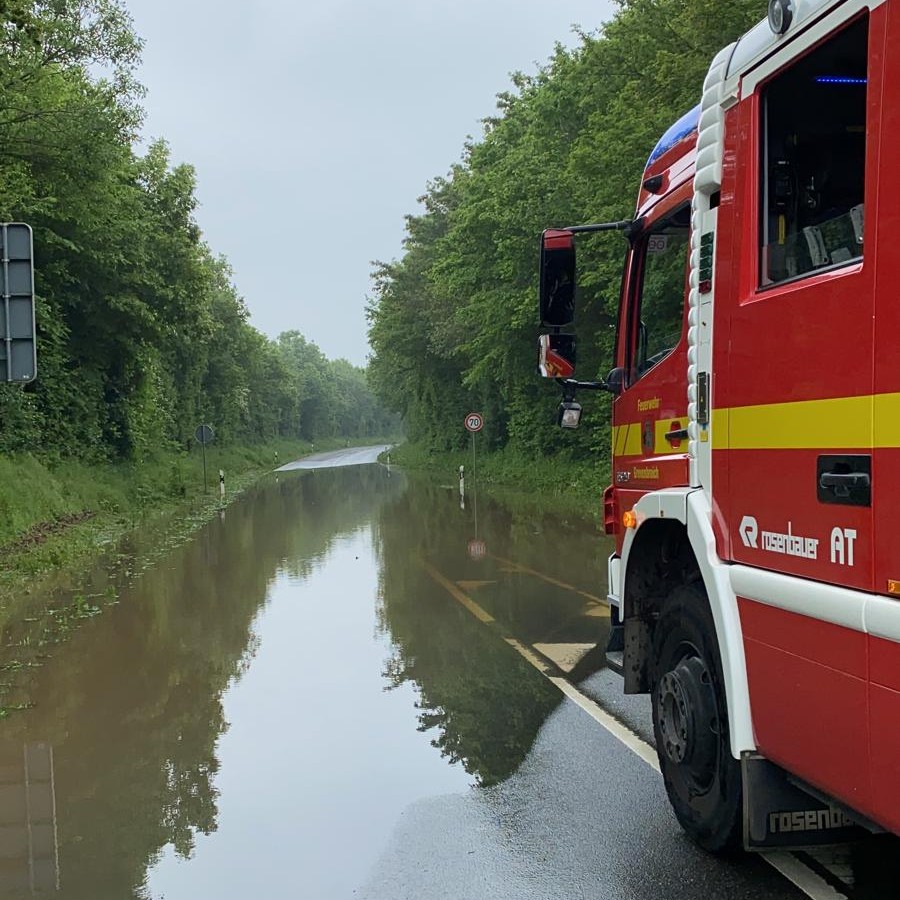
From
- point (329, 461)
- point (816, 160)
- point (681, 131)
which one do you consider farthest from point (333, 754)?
point (329, 461)

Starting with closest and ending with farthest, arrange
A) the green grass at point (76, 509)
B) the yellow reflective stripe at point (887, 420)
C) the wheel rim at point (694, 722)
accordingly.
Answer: the yellow reflective stripe at point (887, 420), the wheel rim at point (694, 722), the green grass at point (76, 509)

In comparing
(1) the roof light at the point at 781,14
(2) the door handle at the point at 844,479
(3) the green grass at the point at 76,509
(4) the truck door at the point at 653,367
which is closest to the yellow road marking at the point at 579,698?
(4) the truck door at the point at 653,367

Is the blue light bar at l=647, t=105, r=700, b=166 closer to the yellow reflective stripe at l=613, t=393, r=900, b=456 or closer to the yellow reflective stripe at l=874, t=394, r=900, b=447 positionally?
the yellow reflective stripe at l=613, t=393, r=900, b=456

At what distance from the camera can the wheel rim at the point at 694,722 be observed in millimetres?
4020

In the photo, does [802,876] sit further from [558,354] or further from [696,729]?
[558,354]

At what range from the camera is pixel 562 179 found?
2264 cm

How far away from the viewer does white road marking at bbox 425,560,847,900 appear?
12.6 feet

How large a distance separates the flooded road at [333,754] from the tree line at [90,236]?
5730mm

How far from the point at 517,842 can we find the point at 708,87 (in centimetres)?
369

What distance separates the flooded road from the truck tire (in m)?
0.21

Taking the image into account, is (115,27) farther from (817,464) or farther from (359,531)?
(817,464)

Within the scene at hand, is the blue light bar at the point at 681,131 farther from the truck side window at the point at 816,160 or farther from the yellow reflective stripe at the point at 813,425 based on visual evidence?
the yellow reflective stripe at the point at 813,425

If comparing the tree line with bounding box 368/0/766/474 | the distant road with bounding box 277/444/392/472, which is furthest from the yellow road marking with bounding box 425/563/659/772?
the distant road with bounding box 277/444/392/472

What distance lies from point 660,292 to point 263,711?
4.28 meters
